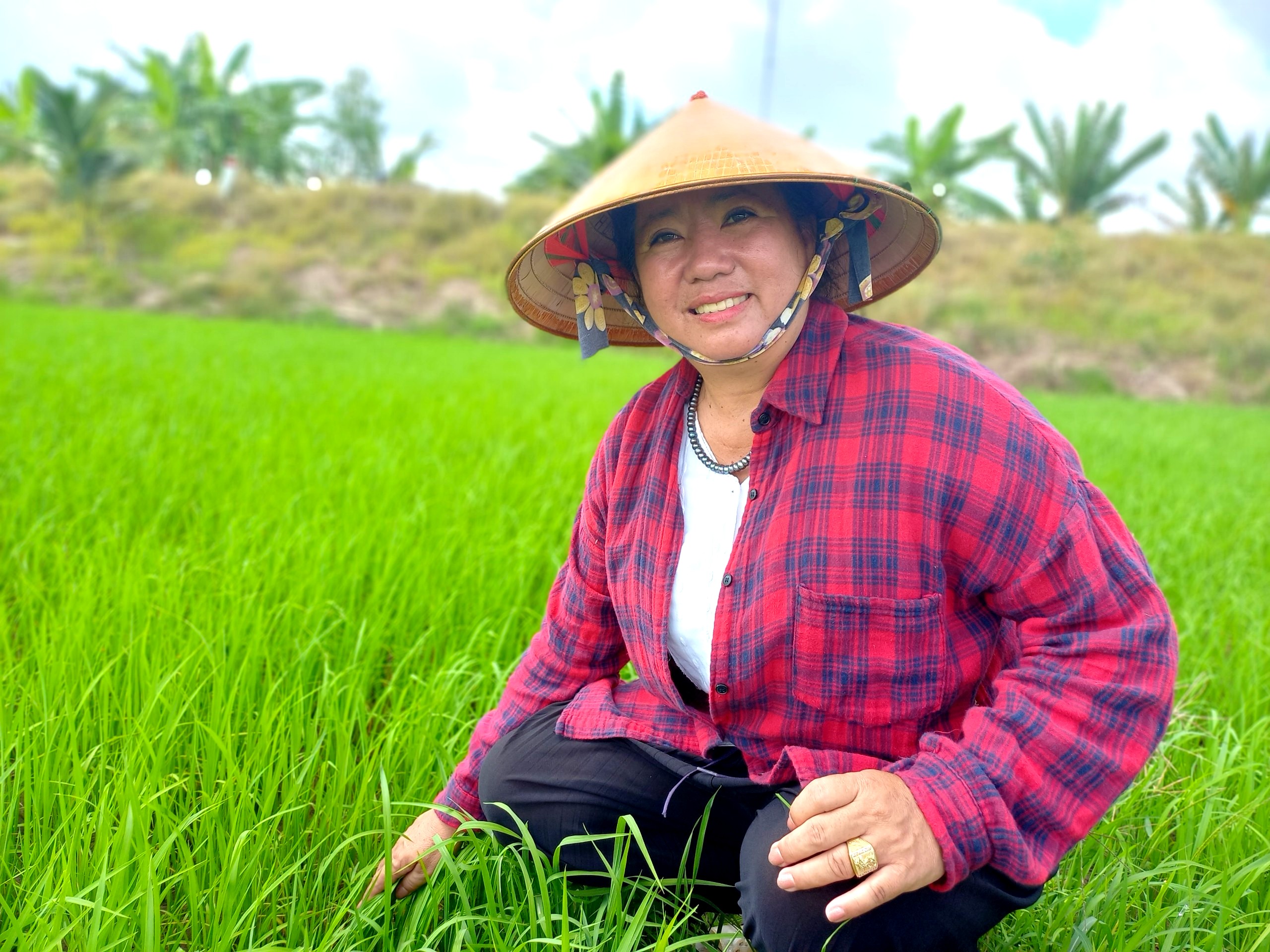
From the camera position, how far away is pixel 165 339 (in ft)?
24.7

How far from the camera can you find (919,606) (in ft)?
3.28

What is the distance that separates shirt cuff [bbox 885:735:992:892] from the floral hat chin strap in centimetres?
50

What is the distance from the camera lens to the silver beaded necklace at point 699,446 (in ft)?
3.86

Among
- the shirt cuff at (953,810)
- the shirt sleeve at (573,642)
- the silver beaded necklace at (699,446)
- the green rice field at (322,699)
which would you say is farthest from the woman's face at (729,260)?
the green rice field at (322,699)

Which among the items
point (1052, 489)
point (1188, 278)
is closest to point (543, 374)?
point (1052, 489)

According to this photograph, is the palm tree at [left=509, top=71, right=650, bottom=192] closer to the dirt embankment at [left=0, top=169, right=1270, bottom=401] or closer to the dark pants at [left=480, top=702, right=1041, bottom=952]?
the dirt embankment at [left=0, top=169, right=1270, bottom=401]

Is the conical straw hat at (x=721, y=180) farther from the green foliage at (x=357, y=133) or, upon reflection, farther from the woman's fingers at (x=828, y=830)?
the green foliage at (x=357, y=133)

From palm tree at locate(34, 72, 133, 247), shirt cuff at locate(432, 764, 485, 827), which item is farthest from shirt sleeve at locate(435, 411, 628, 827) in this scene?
palm tree at locate(34, 72, 133, 247)

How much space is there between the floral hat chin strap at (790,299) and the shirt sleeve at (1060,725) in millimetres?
383

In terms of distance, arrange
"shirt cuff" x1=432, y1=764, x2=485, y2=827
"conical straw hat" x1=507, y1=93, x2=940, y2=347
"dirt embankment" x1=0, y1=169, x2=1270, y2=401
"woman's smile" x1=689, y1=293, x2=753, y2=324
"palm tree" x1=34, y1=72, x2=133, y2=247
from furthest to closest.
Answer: "palm tree" x1=34, y1=72, x2=133, y2=247, "dirt embankment" x1=0, y1=169, x2=1270, y2=401, "shirt cuff" x1=432, y1=764, x2=485, y2=827, "woman's smile" x1=689, y1=293, x2=753, y2=324, "conical straw hat" x1=507, y1=93, x2=940, y2=347

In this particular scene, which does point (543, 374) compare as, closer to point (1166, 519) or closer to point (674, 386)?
point (1166, 519)

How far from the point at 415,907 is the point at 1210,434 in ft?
24.5

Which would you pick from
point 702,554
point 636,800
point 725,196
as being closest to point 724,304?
point 725,196

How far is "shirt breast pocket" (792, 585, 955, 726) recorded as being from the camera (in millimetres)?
1010
